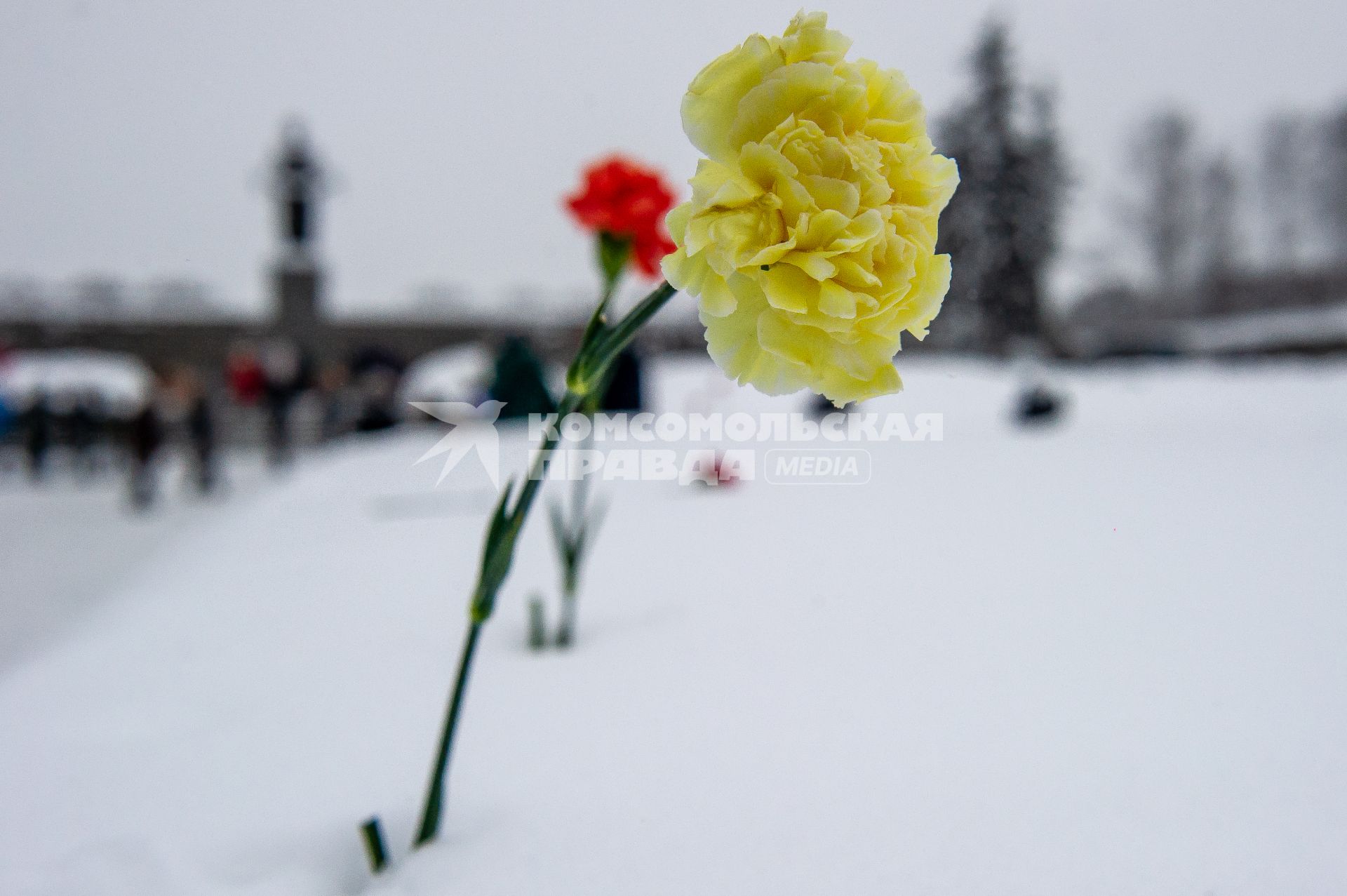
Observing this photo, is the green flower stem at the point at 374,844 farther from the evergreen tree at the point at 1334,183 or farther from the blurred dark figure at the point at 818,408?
the evergreen tree at the point at 1334,183

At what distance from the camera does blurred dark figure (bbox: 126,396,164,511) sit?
6699 millimetres

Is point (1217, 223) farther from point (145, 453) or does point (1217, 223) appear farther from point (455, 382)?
point (145, 453)

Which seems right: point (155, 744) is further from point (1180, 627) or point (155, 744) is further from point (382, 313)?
point (382, 313)

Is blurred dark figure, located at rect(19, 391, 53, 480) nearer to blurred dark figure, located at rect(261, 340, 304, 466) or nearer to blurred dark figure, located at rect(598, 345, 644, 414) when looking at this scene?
blurred dark figure, located at rect(261, 340, 304, 466)

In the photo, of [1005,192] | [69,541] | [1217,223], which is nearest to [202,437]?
[69,541]

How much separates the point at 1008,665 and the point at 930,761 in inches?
11.3

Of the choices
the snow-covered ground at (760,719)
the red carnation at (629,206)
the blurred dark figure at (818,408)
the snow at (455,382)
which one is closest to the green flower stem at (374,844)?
the snow-covered ground at (760,719)

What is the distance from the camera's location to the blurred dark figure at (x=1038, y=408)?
497cm

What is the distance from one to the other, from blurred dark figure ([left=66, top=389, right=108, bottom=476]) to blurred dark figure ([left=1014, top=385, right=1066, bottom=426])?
9308mm

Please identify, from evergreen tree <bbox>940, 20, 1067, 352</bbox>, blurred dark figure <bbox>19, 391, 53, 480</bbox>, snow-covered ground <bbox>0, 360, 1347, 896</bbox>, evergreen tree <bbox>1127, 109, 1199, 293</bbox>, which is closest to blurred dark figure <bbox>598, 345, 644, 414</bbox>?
evergreen tree <bbox>940, 20, 1067, 352</bbox>

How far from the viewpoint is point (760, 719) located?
1072mm

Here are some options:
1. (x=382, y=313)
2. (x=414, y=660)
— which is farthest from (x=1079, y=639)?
(x=382, y=313)

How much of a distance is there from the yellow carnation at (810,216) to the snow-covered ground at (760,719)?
0.48 m

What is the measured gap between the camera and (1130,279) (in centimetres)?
1076
